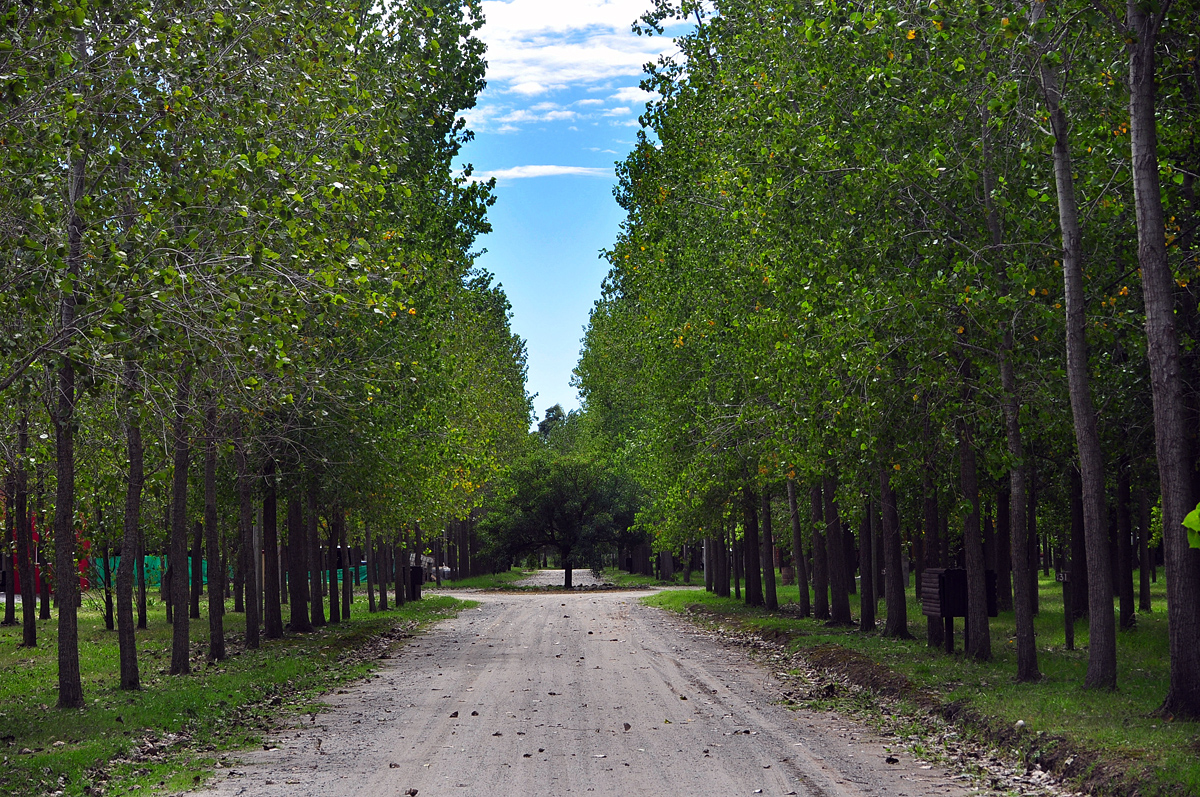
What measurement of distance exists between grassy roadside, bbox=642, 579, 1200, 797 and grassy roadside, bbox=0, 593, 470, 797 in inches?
290

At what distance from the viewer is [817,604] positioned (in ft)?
87.9

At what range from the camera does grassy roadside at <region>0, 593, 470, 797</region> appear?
9.79 metres

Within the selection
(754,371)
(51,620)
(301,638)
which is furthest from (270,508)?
(754,371)

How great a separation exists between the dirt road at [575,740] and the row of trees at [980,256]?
346cm

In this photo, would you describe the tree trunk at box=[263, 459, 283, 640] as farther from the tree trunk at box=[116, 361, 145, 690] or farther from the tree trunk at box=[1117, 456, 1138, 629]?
the tree trunk at box=[1117, 456, 1138, 629]

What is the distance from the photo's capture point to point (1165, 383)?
1093 cm

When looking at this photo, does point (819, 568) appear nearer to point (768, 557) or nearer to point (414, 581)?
point (768, 557)

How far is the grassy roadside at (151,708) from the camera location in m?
9.79

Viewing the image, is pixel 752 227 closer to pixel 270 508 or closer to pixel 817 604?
pixel 817 604

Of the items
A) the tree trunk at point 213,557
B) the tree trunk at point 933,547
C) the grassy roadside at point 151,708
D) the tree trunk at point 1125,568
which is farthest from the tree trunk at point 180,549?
the tree trunk at point 1125,568

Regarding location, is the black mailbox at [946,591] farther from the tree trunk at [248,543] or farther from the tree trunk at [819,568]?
the tree trunk at [248,543]

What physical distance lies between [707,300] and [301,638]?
11.5 meters

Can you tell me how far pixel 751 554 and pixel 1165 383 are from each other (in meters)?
25.5

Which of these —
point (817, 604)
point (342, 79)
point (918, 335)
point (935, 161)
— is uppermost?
point (342, 79)
